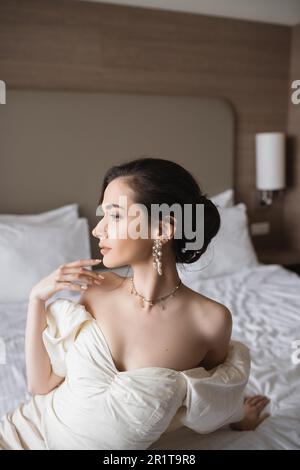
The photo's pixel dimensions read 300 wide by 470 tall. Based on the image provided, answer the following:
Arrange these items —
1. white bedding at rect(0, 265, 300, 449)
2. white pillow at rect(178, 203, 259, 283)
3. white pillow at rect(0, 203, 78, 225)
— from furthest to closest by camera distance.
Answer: white pillow at rect(178, 203, 259, 283)
white pillow at rect(0, 203, 78, 225)
white bedding at rect(0, 265, 300, 449)

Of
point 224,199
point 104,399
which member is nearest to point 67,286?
point 104,399

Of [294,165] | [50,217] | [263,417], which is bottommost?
[263,417]

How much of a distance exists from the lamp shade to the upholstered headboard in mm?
324

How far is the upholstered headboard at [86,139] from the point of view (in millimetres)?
2346

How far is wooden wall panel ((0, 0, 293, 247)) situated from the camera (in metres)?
2.34

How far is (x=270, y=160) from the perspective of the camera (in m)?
2.97

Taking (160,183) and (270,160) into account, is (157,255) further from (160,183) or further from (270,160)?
(270,160)

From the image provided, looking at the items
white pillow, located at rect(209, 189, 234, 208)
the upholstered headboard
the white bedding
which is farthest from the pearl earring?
white pillow, located at rect(209, 189, 234, 208)

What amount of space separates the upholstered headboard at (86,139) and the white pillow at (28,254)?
0.25 m

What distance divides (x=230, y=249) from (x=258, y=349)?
1.00 meters

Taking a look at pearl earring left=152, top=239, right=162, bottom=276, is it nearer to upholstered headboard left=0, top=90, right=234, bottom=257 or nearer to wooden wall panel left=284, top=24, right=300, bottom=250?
upholstered headboard left=0, top=90, right=234, bottom=257

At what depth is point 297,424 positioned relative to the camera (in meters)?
1.18

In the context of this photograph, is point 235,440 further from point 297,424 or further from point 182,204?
point 182,204

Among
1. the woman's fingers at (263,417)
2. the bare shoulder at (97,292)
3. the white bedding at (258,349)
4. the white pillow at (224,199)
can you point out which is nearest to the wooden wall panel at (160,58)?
the white pillow at (224,199)
